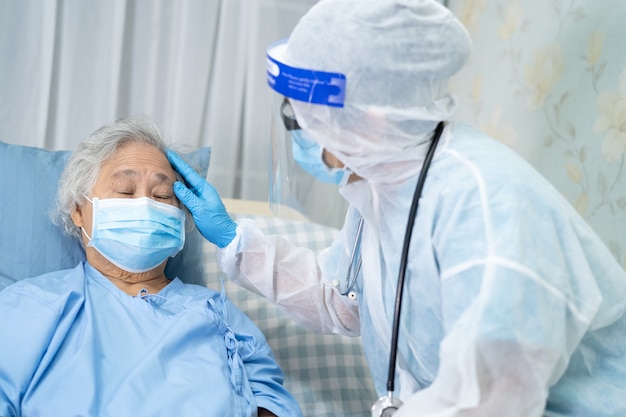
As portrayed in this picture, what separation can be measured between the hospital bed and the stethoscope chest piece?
701 millimetres

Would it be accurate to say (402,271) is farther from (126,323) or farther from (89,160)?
(89,160)

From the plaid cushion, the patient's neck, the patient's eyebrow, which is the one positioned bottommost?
the plaid cushion

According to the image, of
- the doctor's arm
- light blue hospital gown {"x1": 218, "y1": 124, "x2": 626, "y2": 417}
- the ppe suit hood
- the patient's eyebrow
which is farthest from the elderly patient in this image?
the ppe suit hood

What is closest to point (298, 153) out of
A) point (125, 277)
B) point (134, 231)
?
point (134, 231)

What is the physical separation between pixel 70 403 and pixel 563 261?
40.2 inches

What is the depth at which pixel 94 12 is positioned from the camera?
2.20 meters

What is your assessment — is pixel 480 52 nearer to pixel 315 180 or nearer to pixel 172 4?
pixel 172 4

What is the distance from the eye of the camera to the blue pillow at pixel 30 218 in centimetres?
183

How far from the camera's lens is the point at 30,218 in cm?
186

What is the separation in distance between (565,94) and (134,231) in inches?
51.0

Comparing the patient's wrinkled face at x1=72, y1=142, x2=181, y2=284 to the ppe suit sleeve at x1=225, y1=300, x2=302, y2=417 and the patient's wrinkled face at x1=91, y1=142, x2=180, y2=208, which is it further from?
the ppe suit sleeve at x1=225, y1=300, x2=302, y2=417

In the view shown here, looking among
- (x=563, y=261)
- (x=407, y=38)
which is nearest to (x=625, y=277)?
(x=563, y=261)

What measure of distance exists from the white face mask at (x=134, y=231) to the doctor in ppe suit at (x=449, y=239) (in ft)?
1.82

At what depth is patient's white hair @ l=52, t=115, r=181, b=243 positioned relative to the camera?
1.80 meters
